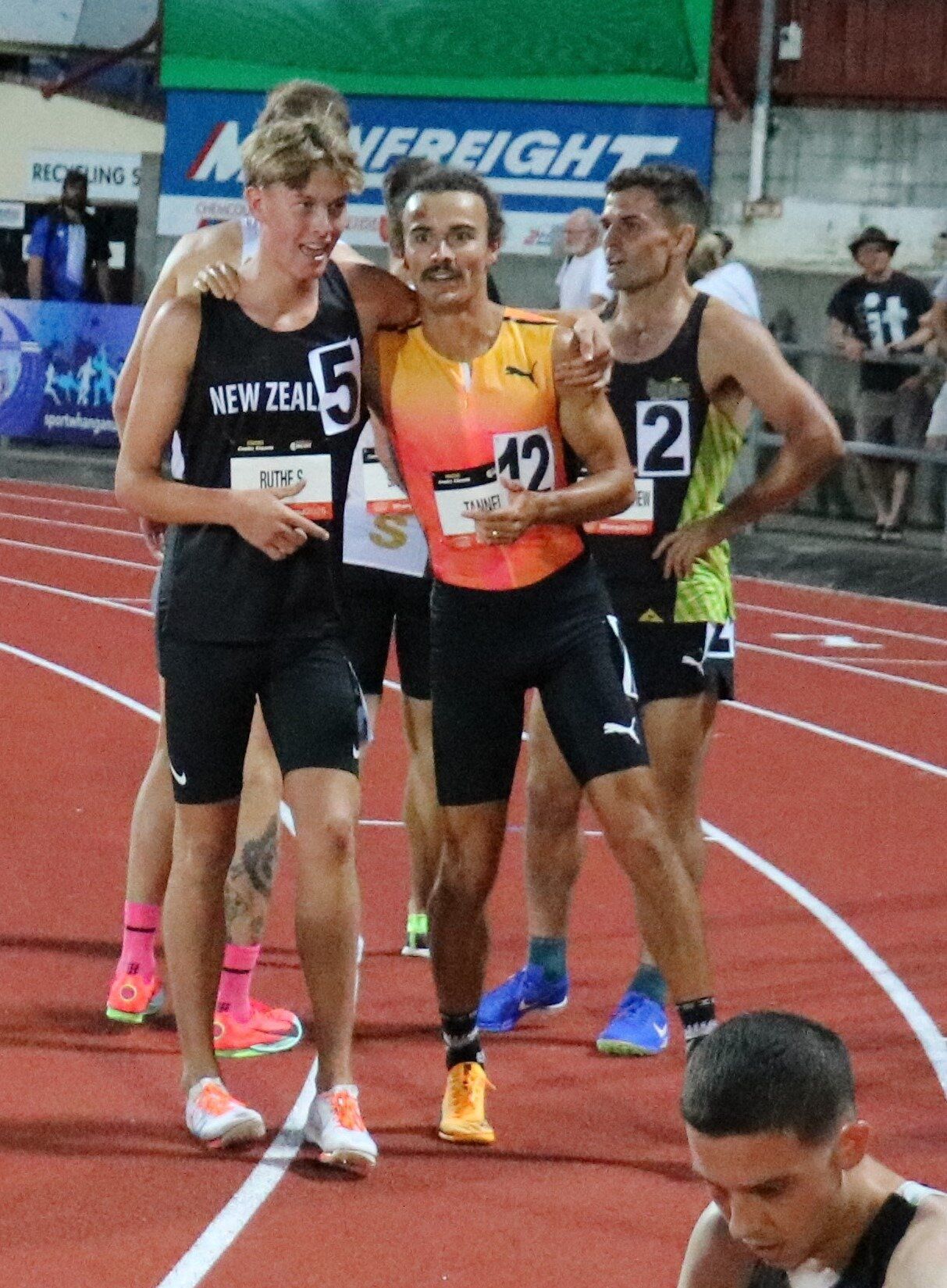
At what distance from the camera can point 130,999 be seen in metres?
5.38

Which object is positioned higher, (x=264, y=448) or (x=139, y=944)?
(x=264, y=448)

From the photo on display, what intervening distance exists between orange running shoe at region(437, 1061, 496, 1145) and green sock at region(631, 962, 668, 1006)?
2.34 feet

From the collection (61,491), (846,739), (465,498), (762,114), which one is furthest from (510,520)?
(762,114)

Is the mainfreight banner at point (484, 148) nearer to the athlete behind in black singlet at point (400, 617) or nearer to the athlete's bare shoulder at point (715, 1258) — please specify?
the athlete behind in black singlet at point (400, 617)

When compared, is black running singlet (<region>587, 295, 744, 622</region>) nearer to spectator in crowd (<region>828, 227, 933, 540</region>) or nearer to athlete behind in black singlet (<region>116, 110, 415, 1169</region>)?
athlete behind in black singlet (<region>116, 110, 415, 1169</region>)

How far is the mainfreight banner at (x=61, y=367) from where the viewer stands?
59.9ft

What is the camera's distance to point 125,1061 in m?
5.11

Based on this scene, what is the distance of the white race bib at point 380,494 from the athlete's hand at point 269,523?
4.04ft

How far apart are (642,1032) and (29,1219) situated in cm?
165

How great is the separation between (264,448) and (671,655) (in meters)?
1.18

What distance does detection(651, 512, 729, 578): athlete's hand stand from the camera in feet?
17.0

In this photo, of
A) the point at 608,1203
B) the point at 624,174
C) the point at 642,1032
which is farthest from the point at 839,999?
the point at 624,174

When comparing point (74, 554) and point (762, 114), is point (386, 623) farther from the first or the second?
point (762, 114)

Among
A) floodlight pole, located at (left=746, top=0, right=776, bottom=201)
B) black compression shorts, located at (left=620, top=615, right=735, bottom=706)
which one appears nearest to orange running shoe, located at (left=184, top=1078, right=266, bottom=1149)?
black compression shorts, located at (left=620, top=615, right=735, bottom=706)
